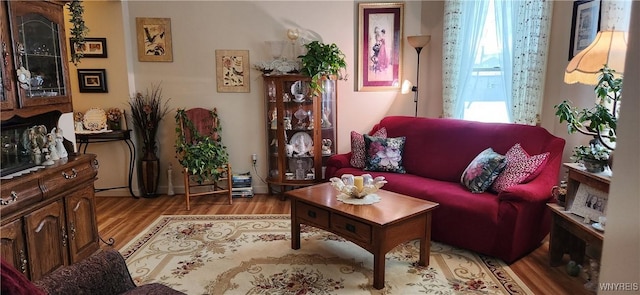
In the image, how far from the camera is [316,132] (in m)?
4.34

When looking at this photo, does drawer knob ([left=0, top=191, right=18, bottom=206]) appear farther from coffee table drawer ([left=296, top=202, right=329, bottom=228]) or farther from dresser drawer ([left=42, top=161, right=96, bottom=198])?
coffee table drawer ([left=296, top=202, right=329, bottom=228])

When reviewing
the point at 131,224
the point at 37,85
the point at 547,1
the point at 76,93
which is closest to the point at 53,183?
the point at 37,85

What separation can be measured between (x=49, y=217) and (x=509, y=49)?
3.90 m

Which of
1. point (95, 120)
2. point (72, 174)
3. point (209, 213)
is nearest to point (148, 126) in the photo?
point (95, 120)

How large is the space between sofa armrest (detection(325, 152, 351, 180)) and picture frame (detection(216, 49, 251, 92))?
1.32 meters

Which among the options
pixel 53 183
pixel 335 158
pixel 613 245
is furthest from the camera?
pixel 335 158

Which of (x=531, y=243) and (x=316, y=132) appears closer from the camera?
(x=531, y=243)

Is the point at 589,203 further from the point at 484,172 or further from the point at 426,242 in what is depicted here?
the point at 426,242

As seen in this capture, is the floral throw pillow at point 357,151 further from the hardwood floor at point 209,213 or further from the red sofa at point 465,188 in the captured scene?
the hardwood floor at point 209,213

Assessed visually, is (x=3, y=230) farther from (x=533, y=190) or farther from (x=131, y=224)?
(x=533, y=190)

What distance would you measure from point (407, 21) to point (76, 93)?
384 centimetres

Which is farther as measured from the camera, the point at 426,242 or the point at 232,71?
the point at 232,71

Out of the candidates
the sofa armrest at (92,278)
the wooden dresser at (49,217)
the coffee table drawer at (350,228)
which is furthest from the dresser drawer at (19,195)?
the coffee table drawer at (350,228)

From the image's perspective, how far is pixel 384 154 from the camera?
3877mm
